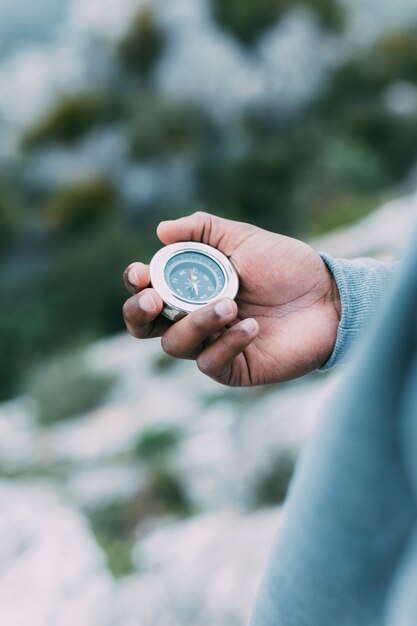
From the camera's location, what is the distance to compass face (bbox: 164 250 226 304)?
2068 millimetres

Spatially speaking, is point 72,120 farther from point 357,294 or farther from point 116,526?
point 357,294

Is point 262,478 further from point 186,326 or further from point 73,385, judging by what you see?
point 73,385

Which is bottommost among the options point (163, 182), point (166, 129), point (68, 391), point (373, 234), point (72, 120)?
point (68, 391)

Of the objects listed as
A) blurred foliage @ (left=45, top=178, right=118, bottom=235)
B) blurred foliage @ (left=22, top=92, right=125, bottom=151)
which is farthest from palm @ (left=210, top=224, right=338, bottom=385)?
blurred foliage @ (left=22, top=92, right=125, bottom=151)

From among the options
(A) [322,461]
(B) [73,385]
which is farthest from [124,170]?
(A) [322,461]

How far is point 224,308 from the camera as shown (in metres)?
1.92

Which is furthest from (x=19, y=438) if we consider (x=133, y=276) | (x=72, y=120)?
(x=72, y=120)

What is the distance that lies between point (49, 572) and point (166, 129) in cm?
1559

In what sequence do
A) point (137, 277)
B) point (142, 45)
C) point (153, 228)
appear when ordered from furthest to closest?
1. point (142, 45)
2. point (153, 228)
3. point (137, 277)

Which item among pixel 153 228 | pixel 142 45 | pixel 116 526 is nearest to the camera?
pixel 116 526

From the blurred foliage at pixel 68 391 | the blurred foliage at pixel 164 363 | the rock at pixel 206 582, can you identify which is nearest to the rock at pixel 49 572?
the rock at pixel 206 582

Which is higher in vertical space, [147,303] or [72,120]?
[72,120]

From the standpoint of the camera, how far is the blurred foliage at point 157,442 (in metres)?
6.71

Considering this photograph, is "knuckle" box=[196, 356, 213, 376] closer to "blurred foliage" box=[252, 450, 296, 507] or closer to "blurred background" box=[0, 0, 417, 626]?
"blurred background" box=[0, 0, 417, 626]
